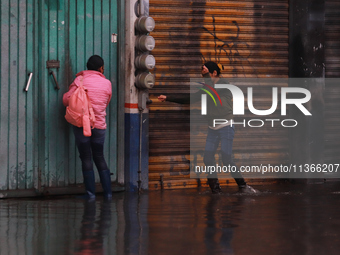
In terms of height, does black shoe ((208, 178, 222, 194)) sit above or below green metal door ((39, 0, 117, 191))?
below

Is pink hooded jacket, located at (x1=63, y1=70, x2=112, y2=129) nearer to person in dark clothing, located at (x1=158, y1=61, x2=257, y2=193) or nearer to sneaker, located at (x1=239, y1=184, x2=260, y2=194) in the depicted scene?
person in dark clothing, located at (x1=158, y1=61, x2=257, y2=193)

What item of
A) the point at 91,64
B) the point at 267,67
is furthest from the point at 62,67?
the point at 267,67

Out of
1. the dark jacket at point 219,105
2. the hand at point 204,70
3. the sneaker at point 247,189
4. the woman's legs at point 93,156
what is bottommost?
the sneaker at point 247,189

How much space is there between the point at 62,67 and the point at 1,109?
1060 mm

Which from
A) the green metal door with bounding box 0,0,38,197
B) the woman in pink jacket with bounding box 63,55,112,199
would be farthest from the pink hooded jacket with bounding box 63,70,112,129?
the green metal door with bounding box 0,0,38,197

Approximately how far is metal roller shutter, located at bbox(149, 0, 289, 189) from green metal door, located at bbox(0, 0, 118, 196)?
110 cm

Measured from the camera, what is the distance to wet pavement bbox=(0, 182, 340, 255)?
6.81m

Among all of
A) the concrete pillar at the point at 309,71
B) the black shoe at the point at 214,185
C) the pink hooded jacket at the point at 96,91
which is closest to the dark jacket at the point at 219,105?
the black shoe at the point at 214,185

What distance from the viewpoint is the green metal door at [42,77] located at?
10227 millimetres

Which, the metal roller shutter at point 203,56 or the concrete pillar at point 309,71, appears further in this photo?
the concrete pillar at point 309,71

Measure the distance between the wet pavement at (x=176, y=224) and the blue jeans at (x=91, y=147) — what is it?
50 centimetres

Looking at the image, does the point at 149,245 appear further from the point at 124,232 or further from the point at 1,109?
the point at 1,109

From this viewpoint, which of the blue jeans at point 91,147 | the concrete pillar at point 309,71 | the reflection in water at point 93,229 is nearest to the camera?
the reflection in water at point 93,229

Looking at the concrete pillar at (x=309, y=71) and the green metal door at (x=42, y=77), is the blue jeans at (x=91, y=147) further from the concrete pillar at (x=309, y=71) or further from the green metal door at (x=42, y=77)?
the concrete pillar at (x=309, y=71)
